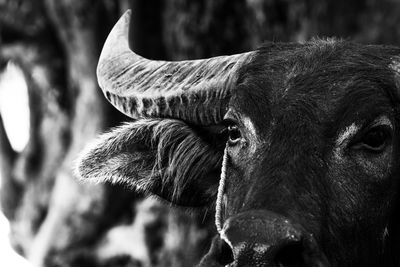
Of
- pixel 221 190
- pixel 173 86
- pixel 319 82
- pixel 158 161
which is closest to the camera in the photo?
pixel 319 82

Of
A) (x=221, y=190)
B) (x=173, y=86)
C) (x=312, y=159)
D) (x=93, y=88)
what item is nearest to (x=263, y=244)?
(x=312, y=159)

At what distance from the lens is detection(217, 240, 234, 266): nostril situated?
4613 millimetres

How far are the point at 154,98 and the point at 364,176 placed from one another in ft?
5.24

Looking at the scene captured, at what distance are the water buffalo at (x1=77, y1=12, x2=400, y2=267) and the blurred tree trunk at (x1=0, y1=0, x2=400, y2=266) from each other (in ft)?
21.4

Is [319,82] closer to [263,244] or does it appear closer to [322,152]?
[322,152]

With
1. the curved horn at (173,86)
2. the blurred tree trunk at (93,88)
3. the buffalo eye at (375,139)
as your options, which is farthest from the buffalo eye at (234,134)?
the blurred tree trunk at (93,88)

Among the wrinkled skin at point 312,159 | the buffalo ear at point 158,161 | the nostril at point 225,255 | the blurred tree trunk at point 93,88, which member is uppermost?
the wrinkled skin at point 312,159

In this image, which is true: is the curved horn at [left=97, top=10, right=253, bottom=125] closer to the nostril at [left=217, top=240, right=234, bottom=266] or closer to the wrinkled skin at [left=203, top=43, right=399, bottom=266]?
the wrinkled skin at [left=203, top=43, right=399, bottom=266]

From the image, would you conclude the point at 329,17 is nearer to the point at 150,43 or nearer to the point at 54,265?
the point at 150,43

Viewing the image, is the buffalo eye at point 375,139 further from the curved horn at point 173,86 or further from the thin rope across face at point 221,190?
the curved horn at point 173,86

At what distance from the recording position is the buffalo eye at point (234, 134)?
5512 millimetres

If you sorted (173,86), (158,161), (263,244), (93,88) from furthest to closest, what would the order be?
(93,88) → (158,161) → (173,86) → (263,244)

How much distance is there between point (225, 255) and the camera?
4.65 meters

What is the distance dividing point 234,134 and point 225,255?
108cm
